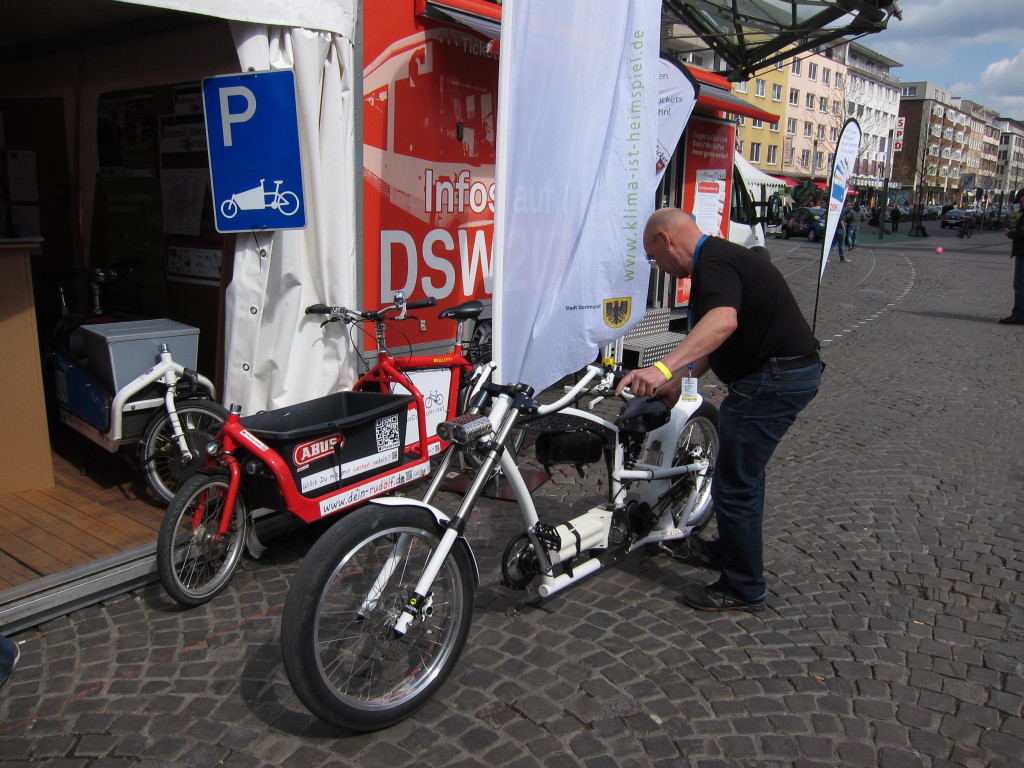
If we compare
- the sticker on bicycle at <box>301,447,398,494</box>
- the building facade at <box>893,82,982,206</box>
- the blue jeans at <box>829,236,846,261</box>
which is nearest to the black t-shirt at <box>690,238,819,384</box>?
the sticker on bicycle at <box>301,447,398,494</box>

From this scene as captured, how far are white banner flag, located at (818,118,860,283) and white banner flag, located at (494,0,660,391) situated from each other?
481 centimetres

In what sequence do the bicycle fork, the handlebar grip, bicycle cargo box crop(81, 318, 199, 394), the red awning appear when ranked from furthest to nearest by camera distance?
the red awning
the handlebar grip
bicycle cargo box crop(81, 318, 199, 394)
the bicycle fork

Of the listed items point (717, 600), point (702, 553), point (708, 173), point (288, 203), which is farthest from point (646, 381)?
point (708, 173)

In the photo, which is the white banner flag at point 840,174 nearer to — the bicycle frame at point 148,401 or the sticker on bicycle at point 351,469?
the sticker on bicycle at point 351,469

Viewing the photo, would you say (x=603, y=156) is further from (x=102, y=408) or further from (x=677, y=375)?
(x=102, y=408)

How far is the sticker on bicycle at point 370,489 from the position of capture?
13.0 ft

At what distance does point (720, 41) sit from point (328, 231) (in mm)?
8256

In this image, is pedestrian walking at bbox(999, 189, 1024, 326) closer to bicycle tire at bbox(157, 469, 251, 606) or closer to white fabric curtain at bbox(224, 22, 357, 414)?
white fabric curtain at bbox(224, 22, 357, 414)

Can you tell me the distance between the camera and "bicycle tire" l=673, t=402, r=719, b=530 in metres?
4.28

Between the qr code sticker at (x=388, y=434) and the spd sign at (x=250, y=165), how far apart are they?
4.10 feet

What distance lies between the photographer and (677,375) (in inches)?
140

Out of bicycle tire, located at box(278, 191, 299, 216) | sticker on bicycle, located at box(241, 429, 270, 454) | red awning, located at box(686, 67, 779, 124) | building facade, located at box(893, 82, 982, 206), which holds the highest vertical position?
building facade, located at box(893, 82, 982, 206)

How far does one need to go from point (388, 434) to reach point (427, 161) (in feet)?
7.29

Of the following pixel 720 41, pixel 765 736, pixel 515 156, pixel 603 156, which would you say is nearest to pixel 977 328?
pixel 720 41
